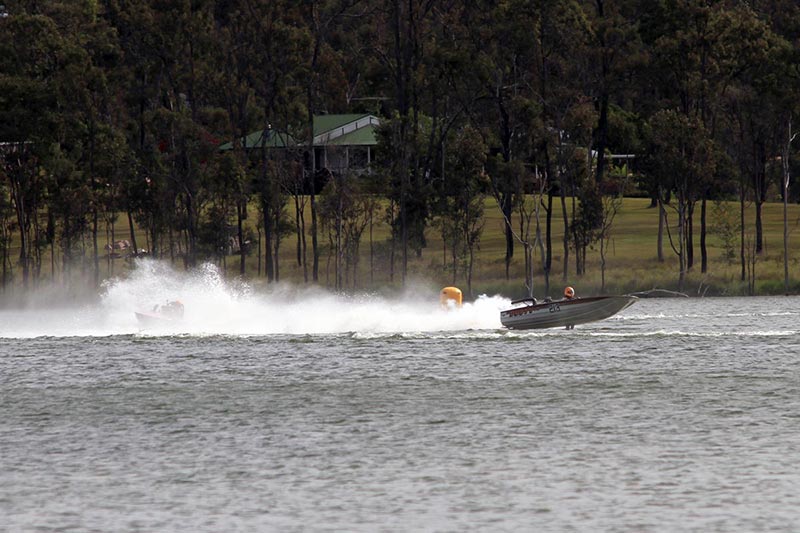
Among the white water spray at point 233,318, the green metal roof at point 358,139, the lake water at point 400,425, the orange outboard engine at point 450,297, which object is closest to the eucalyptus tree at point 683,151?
the white water spray at point 233,318

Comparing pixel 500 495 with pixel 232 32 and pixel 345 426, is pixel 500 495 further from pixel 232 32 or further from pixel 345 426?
pixel 232 32

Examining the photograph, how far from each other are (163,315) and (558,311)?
16.2m

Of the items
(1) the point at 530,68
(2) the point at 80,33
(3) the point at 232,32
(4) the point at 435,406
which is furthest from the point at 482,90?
(4) the point at 435,406

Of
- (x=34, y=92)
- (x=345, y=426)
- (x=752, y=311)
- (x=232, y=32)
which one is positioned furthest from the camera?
(x=232, y=32)

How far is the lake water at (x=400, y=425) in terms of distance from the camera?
24797mm

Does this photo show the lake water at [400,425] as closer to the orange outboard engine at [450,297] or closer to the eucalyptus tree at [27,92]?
the orange outboard engine at [450,297]

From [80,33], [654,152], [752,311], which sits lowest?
[752,311]

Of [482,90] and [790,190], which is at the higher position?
[482,90]

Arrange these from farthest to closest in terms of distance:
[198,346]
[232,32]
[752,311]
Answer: [232,32] → [752,311] → [198,346]

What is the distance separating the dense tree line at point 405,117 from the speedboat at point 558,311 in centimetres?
3214

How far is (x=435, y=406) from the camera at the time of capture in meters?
38.4

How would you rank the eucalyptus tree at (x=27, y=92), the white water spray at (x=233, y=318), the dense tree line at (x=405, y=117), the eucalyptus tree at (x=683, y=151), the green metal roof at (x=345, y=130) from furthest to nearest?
the green metal roof at (x=345, y=130) → the eucalyptus tree at (x=27, y=92) → the dense tree line at (x=405, y=117) → the eucalyptus tree at (x=683, y=151) → the white water spray at (x=233, y=318)

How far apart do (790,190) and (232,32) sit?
51.3 m

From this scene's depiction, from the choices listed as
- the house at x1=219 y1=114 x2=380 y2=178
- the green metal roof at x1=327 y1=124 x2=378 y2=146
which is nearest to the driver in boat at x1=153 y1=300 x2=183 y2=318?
the house at x1=219 y1=114 x2=380 y2=178
